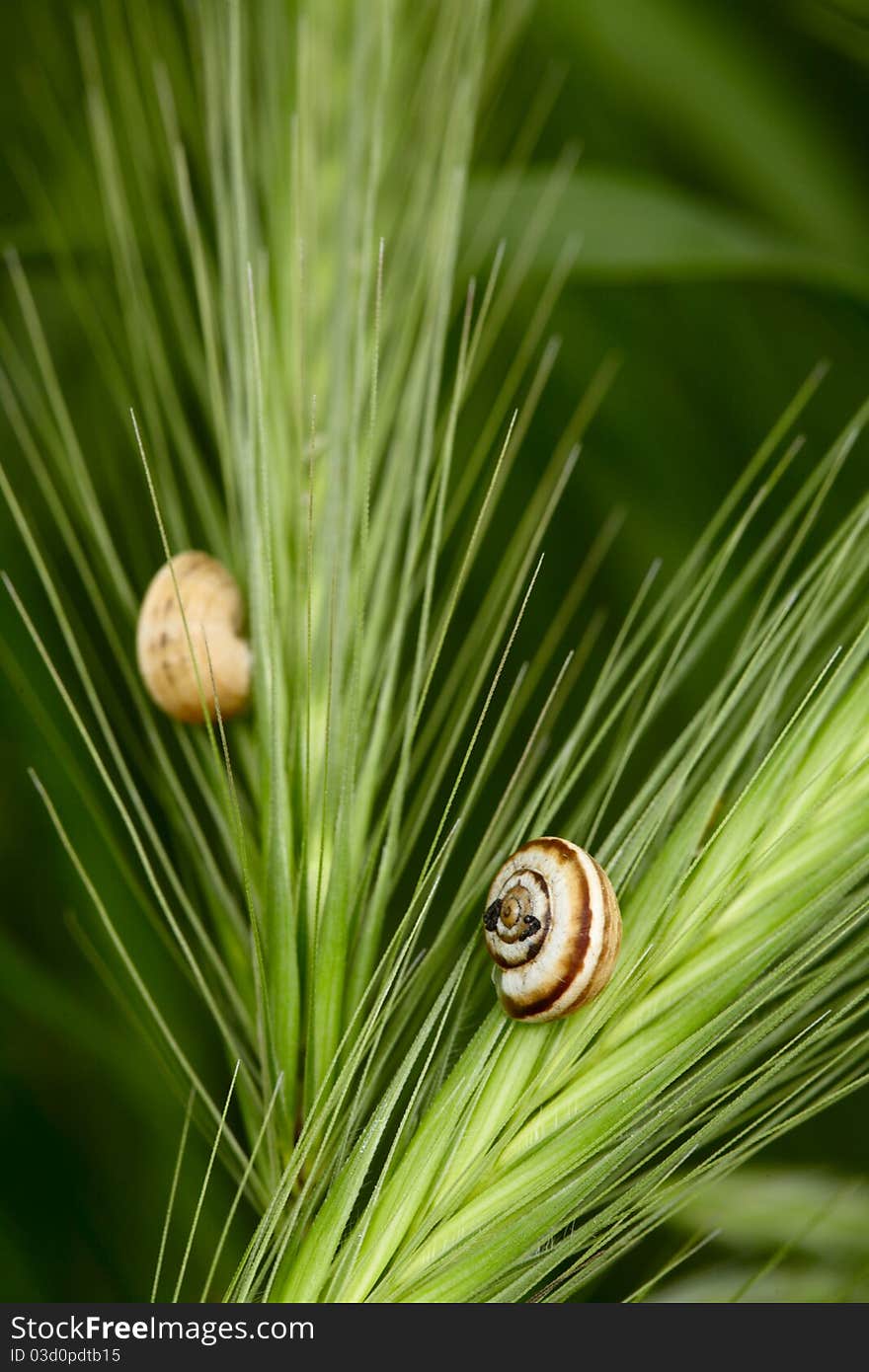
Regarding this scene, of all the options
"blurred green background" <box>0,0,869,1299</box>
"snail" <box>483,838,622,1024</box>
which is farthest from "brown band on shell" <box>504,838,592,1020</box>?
"blurred green background" <box>0,0,869,1299</box>

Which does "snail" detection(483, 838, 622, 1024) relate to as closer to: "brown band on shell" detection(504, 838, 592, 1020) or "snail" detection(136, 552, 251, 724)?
"brown band on shell" detection(504, 838, 592, 1020)

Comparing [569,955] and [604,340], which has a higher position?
[604,340]

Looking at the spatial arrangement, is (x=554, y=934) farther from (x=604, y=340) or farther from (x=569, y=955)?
(x=604, y=340)

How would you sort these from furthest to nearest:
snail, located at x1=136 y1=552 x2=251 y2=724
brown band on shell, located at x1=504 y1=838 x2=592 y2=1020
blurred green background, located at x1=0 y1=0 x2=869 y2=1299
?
blurred green background, located at x1=0 y1=0 x2=869 y2=1299, snail, located at x1=136 y1=552 x2=251 y2=724, brown band on shell, located at x1=504 y1=838 x2=592 y2=1020

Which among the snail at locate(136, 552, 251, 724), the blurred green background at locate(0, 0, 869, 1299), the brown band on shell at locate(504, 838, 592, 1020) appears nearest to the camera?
the brown band on shell at locate(504, 838, 592, 1020)

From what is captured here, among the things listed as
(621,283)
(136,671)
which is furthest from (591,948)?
(621,283)

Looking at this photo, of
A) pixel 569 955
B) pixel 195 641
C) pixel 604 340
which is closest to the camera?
pixel 569 955

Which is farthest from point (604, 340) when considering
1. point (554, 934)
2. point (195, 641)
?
point (554, 934)

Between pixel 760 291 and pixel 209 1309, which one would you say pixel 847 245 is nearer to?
pixel 760 291
